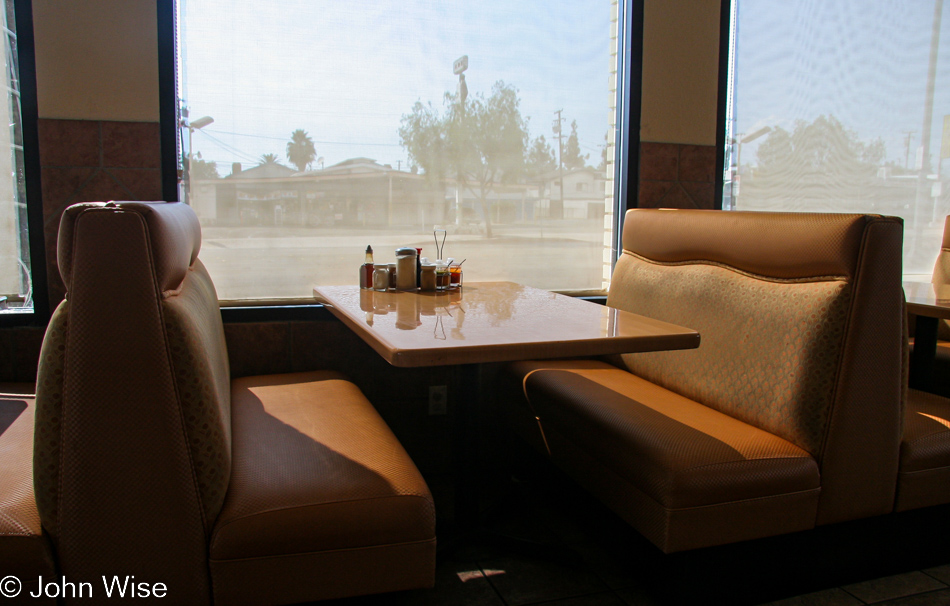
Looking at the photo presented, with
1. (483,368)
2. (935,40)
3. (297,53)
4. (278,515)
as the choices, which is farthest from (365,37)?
(935,40)

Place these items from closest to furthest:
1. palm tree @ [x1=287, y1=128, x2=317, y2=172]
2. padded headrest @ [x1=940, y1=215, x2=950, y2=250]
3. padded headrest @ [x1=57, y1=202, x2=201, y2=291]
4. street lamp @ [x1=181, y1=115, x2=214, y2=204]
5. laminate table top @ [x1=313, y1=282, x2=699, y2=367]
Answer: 1. padded headrest @ [x1=57, y1=202, x2=201, y2=291]
2. laminate table top @ [x1=313, y1=282, x2=699, y2=367]
3. street lamp @ [x1=181, y1=115, x2=214, y2=204]
4. palm tree @ [x1=287, y1=128, x2=317, y2=172]
5. padded headrest @ [x1=940, y1=215, x2=950, y2=250]

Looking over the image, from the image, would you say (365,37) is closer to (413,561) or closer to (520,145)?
(520,145)

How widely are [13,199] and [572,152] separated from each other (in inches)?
87.9

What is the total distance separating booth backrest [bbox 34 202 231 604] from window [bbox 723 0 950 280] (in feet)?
9.02

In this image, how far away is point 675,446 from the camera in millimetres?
1755

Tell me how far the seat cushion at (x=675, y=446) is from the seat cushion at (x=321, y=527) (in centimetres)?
60

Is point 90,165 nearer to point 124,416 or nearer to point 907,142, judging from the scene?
point 124,416

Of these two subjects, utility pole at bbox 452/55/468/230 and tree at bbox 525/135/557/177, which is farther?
tree at bbox 525/135/557/177

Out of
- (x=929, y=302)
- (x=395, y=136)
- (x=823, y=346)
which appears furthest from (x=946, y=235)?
(x=395, y=136)

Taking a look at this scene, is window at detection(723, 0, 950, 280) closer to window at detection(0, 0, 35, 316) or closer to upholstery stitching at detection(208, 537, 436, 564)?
upholstery stitching at detection(208, 537, 436, 564)

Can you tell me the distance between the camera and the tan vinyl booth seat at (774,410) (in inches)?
67.0

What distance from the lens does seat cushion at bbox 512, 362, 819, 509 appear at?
167cm

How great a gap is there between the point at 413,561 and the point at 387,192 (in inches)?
67.5

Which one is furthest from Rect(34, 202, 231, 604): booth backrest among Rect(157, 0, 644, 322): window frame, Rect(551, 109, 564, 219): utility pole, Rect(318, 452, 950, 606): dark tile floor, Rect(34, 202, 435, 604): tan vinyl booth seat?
Rect(551, 109, 564, 219): utility pole
